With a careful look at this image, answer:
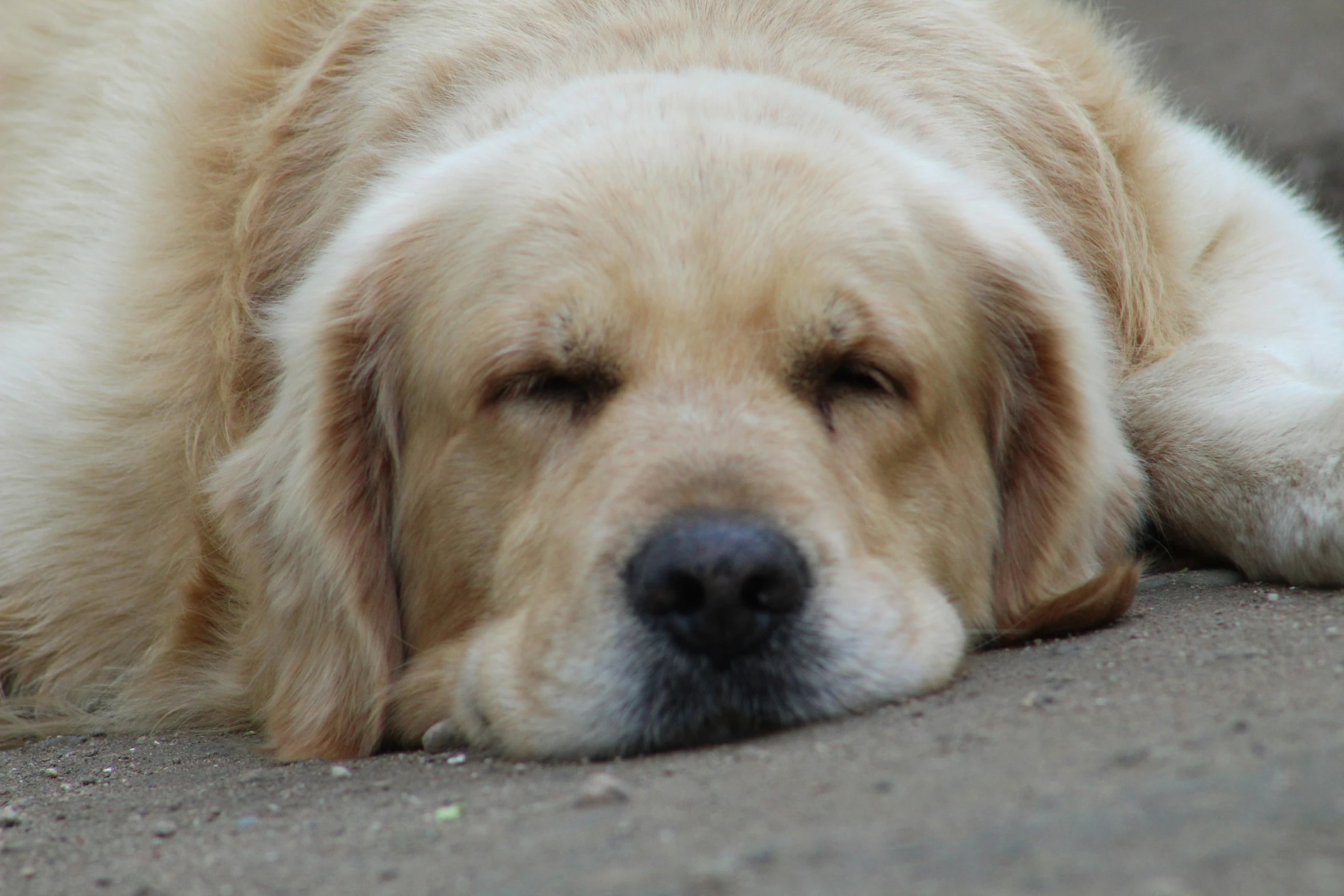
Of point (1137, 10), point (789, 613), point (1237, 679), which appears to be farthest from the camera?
point (1137, 10)

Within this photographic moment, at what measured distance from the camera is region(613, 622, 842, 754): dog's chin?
106 inches

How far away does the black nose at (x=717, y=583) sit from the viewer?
2.58 m

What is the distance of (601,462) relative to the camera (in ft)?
9.30

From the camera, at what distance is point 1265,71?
32.2ft

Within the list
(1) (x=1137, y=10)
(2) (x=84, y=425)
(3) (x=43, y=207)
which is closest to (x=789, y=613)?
(2) (x=84, y=425)

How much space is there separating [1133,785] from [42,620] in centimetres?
311

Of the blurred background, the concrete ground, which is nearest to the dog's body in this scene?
the concrete ground

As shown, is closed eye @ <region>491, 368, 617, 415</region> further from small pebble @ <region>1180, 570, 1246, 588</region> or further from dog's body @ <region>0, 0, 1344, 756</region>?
small pebble @ <region>1180, 570, 1246, 588</region>

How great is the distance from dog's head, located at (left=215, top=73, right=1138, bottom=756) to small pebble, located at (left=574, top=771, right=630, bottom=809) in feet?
1.33

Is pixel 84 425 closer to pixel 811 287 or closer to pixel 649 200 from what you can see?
pixel 649 200

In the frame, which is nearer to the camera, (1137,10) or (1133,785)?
(1133,785)

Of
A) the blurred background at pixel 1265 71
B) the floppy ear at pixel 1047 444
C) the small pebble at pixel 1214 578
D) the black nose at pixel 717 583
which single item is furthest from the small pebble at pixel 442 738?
the blurred background at pixel 1265 71

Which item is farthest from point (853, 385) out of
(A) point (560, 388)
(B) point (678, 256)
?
(A) point (560, 388)

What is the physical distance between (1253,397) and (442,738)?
2.08m
